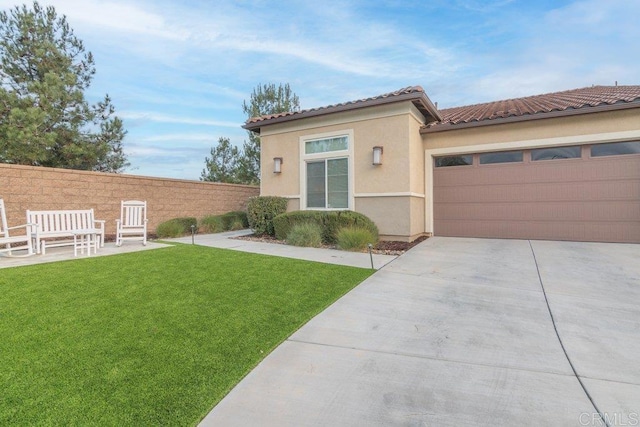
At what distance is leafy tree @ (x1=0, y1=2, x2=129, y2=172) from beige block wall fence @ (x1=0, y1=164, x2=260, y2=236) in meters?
4.01

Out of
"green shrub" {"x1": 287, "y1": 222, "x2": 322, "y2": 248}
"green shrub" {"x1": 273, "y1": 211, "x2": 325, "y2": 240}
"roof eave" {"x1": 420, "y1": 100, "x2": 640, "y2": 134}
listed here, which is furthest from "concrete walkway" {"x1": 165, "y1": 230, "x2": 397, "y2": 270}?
"roof eave" {"x1": 420, "y1": 100, "x2": 640, "y2": 134}

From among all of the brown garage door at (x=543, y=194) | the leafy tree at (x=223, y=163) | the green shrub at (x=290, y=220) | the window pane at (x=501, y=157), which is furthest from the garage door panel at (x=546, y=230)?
the leafy tree at (x=223, y=163)

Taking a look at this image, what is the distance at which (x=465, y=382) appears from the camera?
2602 millimetres

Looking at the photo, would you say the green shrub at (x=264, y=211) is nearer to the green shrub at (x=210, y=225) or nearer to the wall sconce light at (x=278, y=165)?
the wall sconce light at (x=278, y=165)

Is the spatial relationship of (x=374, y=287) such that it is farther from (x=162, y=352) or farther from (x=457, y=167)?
(x=457, y=167)

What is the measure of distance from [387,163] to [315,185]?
95.4 inches

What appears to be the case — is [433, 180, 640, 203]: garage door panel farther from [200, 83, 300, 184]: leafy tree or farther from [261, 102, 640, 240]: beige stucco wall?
[200, 83, 300, 184]: leafy tree

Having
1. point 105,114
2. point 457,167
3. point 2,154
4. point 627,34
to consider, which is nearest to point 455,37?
point 457,167

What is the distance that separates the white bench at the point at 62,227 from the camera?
7352 mm

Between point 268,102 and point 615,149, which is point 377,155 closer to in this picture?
point 615,149

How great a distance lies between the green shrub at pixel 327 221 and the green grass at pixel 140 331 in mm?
2961

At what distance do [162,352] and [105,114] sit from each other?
1522 centimetres

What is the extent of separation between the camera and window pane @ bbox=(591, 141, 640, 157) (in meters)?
8.37

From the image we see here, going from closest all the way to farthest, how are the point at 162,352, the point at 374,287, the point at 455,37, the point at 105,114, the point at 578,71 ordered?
1. the point at 162,352
2. the point at 374,287
3. the point at 455,37
4. the point at 578,71
5. the point at 105,114
